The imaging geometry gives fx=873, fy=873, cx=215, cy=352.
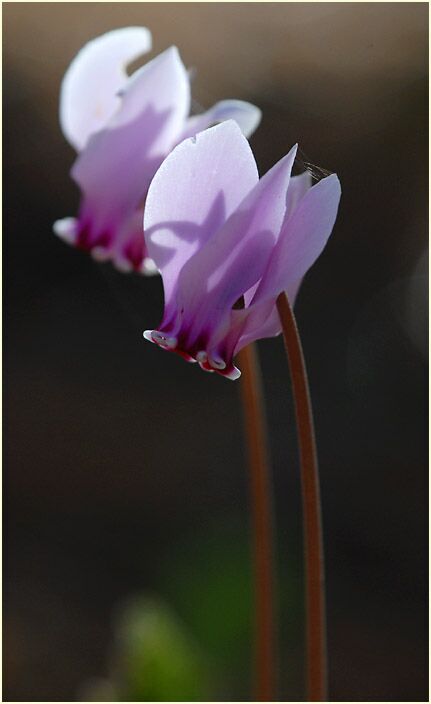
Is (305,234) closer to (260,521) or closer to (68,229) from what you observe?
(260,521)

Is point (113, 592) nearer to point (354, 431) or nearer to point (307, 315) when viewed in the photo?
point (354, 431)

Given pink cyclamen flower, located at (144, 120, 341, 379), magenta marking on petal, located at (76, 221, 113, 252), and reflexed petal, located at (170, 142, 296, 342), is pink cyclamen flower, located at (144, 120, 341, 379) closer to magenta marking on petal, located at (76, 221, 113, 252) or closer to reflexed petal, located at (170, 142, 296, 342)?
reflexed petal, located at (170, 142, 296, 342)

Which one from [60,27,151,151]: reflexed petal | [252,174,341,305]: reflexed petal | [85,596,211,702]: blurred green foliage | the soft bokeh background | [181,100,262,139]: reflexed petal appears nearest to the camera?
[252,174,341,305]: reflexed petal

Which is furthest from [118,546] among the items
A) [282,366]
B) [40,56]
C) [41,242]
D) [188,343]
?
[40,56]

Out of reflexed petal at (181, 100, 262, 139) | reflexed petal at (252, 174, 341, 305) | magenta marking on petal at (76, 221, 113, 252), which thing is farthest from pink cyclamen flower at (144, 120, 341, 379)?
magenta marking on petal at (76, 221, 113, 252)

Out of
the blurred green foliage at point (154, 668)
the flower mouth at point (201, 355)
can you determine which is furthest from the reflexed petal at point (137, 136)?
the blurred green foliage at point (154, 668)

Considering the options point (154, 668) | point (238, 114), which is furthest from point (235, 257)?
point (154, 668)
